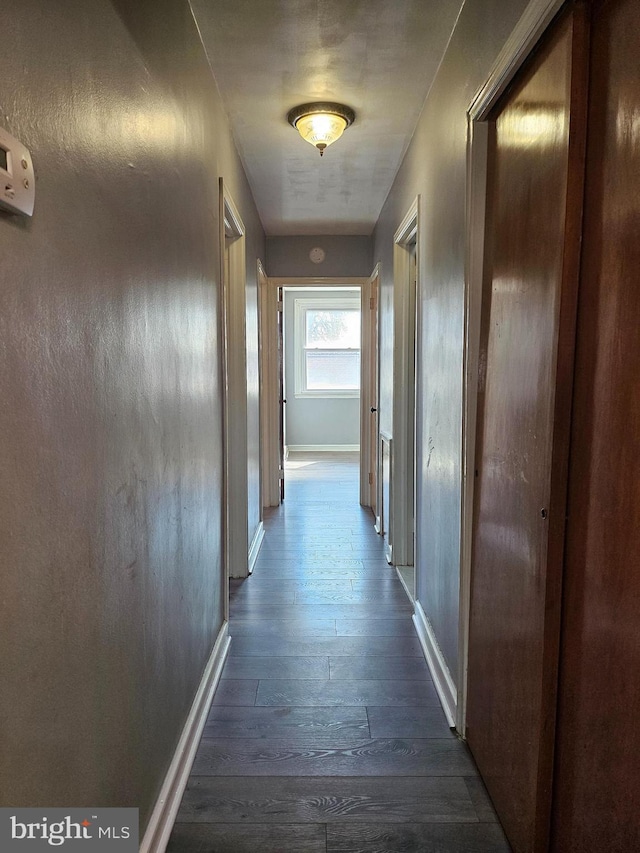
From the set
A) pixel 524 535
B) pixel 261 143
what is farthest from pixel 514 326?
pixel 261 143

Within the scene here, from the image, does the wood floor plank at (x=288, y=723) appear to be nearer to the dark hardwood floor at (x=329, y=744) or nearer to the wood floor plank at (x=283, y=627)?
the dark hardwood floor at (x=329, y=744)

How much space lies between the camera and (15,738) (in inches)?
30.7

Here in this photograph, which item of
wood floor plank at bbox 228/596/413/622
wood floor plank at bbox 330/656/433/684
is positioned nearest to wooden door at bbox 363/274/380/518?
wood floor plank at bbox 228/596/413/622

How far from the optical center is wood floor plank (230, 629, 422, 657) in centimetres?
242

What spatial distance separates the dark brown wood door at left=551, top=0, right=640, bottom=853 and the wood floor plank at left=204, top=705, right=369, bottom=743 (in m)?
0.87

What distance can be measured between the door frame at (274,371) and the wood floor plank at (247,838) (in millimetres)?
3461

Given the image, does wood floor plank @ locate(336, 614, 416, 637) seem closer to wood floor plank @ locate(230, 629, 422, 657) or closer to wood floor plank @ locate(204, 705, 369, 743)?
wood floor plank @ locate(230, 629, 422, 657)

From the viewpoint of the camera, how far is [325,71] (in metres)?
2.18

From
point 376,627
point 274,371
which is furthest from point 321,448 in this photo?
point 376,627

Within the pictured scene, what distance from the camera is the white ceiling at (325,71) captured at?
1811 mm

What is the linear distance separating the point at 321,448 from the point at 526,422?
6958mm

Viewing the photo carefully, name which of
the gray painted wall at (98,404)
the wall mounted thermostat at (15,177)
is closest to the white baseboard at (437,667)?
the gray painted wall at (98,404)

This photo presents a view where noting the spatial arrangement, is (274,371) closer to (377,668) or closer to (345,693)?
(377,668)

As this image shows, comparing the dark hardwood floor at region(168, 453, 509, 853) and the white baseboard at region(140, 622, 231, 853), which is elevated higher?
the white baseboard at region(140, 622, 231, 853)
